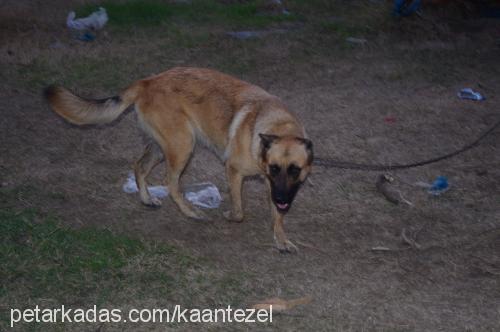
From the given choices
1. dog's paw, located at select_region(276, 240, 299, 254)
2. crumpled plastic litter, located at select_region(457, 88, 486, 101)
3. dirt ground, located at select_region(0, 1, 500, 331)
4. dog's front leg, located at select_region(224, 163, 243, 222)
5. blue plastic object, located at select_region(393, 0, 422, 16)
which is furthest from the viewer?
blue plastic object, located at select_region(393, 0, 422, 16)

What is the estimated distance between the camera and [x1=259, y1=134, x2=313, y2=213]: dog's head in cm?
452

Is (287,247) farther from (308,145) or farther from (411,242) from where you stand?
(411,242)

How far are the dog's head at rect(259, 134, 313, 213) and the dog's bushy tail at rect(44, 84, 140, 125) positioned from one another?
1190mm

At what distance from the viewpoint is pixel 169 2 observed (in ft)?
34.4

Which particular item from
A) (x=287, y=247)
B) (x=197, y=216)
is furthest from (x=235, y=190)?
(x=287, y=247)

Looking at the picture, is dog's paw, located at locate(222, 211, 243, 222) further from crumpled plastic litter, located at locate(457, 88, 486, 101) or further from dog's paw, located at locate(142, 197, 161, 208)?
crumpled plastic litter, located at locate(457, 88, 486, 101)

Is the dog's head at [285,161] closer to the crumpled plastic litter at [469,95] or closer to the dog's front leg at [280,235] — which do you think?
the dog's front leg at [280,235]

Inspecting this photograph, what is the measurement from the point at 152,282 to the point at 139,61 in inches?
187

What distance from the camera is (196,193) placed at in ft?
18.4

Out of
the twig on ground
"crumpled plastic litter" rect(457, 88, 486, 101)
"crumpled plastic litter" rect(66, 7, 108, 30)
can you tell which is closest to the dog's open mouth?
the twig on ground

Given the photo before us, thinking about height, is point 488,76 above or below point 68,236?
below

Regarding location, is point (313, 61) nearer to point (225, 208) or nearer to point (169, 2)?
point (169, 2)

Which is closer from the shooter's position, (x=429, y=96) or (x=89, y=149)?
(x=89, y=149)

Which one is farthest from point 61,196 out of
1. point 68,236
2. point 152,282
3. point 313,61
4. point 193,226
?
point 313,61
